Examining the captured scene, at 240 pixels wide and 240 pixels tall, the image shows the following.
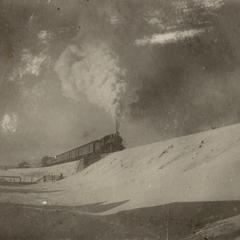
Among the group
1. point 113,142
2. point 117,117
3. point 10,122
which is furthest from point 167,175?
point 10,122

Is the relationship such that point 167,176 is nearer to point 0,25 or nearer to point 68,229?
point 68,229

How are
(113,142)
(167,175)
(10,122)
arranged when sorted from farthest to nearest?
1. (10,122)
2. (113,142)
3. (167,175)

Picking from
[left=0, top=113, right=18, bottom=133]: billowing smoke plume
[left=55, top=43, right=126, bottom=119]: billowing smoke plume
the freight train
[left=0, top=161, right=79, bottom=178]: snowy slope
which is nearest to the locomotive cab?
the freight train

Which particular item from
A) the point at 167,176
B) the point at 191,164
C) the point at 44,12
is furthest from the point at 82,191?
the point at 44,12

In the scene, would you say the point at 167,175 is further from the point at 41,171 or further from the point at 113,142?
the point at 41,171

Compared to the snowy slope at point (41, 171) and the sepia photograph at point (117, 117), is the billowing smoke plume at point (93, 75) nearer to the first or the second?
the sepia photograph at point (117, 117)

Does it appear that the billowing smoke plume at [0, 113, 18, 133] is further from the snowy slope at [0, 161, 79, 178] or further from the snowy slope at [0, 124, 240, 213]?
the snowy slope at [0, 124, 240, 213]
